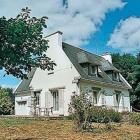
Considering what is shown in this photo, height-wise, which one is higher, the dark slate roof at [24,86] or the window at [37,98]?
the dark slate roof at [24,86]

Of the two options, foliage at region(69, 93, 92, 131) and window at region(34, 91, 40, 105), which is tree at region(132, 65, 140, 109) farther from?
foliage at region(69, 93, 92, 131)

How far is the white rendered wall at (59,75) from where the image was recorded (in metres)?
35.7

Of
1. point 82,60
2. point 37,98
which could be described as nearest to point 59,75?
point 82,60

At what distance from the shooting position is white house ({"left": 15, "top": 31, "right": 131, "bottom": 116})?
35844 millimetres

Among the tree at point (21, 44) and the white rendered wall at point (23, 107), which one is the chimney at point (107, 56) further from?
the tree at point (21, 44)

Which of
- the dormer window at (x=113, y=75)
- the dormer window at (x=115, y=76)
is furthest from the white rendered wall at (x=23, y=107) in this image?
the dormer window at (x=115, y=76)

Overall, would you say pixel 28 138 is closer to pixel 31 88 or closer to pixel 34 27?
pixel 34 27

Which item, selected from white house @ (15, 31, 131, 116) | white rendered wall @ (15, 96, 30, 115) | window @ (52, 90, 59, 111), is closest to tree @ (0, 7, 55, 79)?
white house @ (15, 31, 131, 116)

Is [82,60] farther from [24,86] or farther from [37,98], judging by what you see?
[24,86]

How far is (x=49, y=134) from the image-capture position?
14.4 metres

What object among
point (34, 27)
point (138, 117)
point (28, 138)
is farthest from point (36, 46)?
point (138, 117)

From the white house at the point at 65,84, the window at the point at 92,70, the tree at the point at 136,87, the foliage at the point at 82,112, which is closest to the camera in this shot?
the foliage at the point at 82,112

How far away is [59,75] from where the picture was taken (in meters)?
36.9

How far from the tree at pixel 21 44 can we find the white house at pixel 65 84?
23.1m
